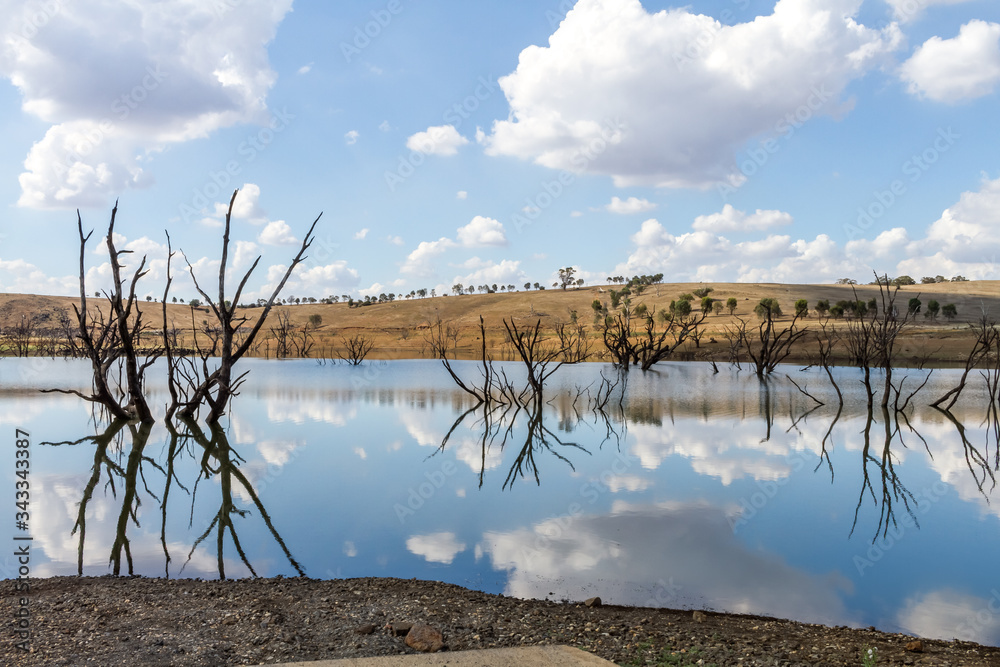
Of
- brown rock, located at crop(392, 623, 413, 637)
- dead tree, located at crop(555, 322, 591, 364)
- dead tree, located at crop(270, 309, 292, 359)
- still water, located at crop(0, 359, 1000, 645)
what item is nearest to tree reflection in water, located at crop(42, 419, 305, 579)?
still water, located at crop(0, 359, 1000, 645)

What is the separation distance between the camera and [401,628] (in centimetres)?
458

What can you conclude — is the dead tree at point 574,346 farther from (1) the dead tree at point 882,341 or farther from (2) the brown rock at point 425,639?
(2) the brown rock at point 425,639

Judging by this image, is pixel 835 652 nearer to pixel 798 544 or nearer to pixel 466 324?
pixel 798 544

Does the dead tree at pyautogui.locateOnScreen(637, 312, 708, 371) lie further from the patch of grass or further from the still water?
the patch of grass

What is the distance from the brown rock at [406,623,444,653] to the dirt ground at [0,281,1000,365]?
→ 155 feet

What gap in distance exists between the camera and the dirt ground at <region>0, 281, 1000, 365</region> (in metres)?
65.6

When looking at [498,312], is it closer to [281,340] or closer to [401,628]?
[281,340]

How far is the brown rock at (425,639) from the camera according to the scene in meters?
4.30

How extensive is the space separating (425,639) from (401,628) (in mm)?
290

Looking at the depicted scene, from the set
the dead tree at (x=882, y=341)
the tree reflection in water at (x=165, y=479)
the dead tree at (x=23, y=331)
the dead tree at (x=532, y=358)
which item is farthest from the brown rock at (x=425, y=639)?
the dead tree at (x=23, y=331)

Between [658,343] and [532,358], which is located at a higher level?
[658,343]

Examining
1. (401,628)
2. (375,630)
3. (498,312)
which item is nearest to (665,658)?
(401,628)

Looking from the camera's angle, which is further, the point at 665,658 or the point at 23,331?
the point at 23,331

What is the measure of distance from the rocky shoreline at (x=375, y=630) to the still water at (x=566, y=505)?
0.66 meters
